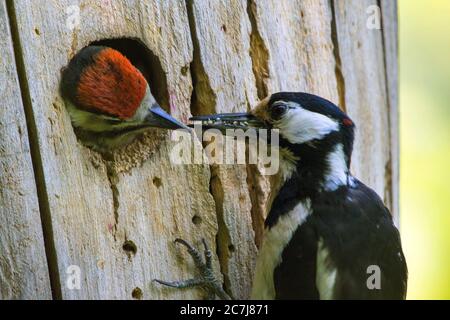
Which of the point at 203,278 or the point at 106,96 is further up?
the point at 106,96

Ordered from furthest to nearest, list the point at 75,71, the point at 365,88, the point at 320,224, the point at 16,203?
the point at 365,88 < the point at 320,224 < the point at 75,71 < the point at 16,203

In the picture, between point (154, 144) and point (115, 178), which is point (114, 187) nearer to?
point (115, 178)

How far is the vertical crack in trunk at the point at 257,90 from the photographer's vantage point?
3.51m

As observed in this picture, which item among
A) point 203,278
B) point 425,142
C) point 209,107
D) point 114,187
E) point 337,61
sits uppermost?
point 337,61

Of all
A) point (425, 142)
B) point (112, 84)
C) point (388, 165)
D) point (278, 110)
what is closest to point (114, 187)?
point (112, 84)

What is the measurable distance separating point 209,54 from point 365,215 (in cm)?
87

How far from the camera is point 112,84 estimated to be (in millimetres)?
3213

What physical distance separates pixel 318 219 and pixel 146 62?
0.91 metres

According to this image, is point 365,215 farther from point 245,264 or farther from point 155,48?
point 155,48

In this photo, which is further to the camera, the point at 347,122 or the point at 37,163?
the point at 347,122

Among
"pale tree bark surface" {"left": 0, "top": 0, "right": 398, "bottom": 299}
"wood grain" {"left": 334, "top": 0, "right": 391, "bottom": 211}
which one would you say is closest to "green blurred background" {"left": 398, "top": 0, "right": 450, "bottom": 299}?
"wood grain" {"left": 334, "top": 0, "right": 391, "bottom": 211}

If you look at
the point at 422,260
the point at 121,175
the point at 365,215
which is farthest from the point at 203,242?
the point at 422,260

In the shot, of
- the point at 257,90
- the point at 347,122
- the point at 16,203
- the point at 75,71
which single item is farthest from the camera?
the point at 257,90

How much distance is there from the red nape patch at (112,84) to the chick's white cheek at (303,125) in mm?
573
